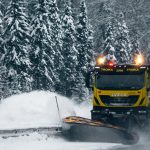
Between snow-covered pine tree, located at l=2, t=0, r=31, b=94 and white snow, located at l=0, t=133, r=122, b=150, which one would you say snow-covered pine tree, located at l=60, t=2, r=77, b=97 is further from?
white snow, located at l=0, t=133, r=122, b=150

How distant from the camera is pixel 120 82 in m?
18.4

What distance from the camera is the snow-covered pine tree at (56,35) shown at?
55.5 metres

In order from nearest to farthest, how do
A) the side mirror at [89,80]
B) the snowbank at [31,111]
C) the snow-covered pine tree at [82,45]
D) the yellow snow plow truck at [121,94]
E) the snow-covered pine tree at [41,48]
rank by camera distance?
1. the snowbank at [31,111]
2. the yellow snow plow truck at [121,94]
3. the side mirror at [89,80]
4. the snow-covered pine tree at [41,48]
5. the snow-covered pine tree at [82,45]

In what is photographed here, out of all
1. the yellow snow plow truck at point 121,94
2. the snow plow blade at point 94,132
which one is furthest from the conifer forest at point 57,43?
the snow plow blade at point 94,132

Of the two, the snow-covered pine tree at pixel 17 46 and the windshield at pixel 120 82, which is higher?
the snow-covered pine tree at pixel 17 46

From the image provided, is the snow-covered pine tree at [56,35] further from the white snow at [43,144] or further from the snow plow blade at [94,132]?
the white snow at [43,144]

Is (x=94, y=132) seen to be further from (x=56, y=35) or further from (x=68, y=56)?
(x=68, y=56)

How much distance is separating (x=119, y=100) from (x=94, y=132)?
2.46m

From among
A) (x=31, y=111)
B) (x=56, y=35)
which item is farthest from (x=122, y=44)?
(x=31, y=111)

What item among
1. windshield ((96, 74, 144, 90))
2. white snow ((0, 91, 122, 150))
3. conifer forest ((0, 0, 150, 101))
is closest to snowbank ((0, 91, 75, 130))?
Result: white snow ((0, 91, 122, 150))

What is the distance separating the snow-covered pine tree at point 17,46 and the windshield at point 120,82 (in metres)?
30.4

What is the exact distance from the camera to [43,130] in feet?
52.7

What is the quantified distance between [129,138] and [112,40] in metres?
48.6

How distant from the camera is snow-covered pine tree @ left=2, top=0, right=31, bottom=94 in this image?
48.9m
